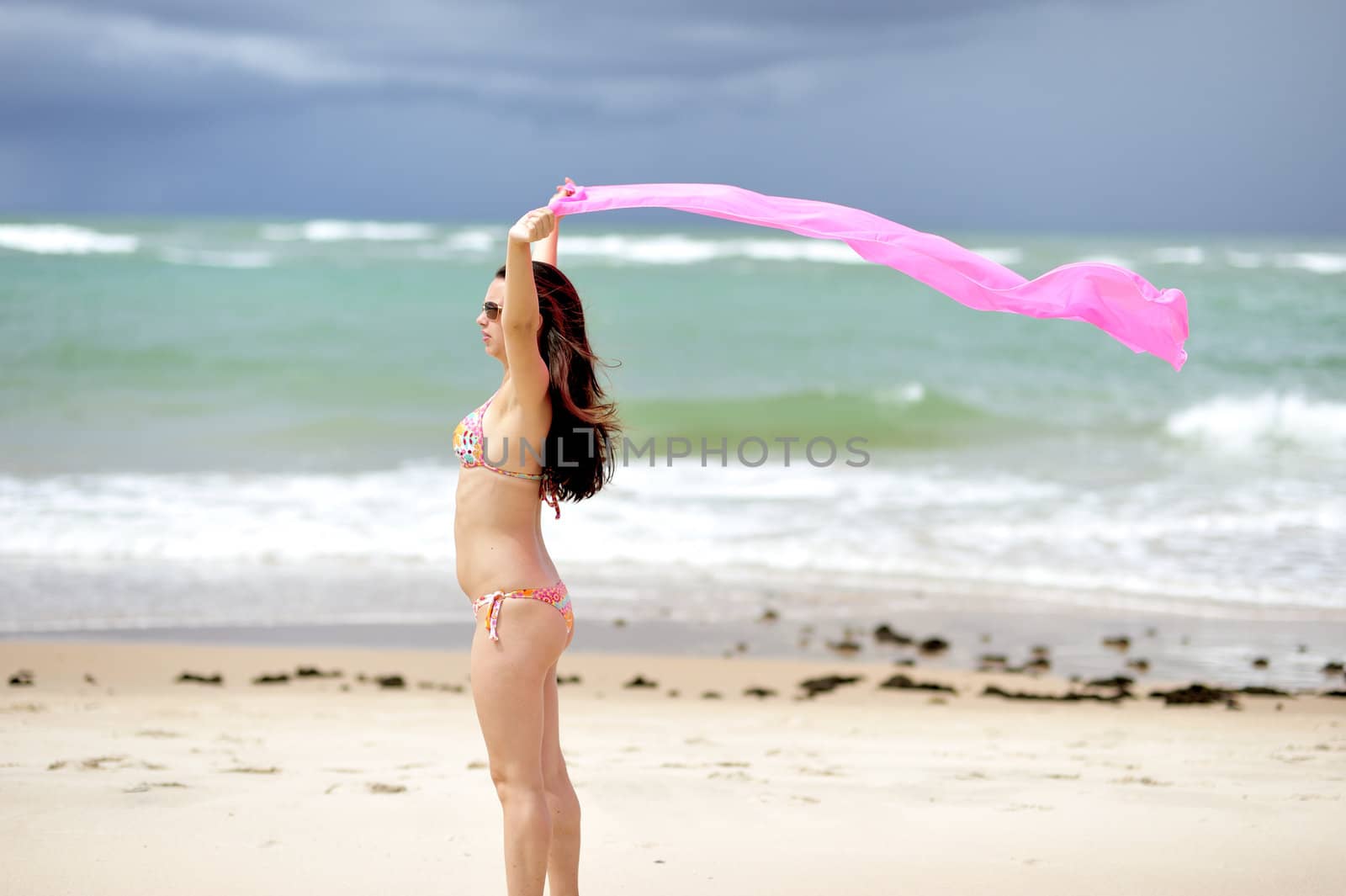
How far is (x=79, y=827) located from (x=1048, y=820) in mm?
A: 3348

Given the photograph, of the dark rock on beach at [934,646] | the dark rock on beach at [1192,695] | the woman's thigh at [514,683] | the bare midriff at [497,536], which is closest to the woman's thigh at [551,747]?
the woman's thigh at [514,683]

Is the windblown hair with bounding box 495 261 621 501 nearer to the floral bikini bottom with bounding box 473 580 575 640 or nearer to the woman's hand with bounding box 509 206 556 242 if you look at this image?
the woman's hand with bounding box 509 206 556 242

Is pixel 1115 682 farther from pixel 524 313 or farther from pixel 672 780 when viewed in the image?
pixel 524 313

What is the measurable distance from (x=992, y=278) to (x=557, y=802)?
77.7 inches

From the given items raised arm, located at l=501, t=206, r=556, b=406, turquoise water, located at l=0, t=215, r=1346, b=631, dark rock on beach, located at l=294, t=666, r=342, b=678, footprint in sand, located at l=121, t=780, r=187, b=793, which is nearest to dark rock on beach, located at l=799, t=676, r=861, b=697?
turquoise water, located at l=0, t=215, r=1346, b=631

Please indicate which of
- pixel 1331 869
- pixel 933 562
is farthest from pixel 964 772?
pixel 933 562

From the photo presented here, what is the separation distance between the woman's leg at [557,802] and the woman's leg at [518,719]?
0.15 metres

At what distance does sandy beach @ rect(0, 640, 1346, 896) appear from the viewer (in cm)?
401

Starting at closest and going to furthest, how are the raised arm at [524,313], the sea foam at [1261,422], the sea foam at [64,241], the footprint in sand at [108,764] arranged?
1. the raised arm at [524,313]
2. the footprint in sand at [108,764]
3. the sea foam at [1261,422]
4. the sea foam at [64,241]

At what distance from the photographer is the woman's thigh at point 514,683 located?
3.03 metres

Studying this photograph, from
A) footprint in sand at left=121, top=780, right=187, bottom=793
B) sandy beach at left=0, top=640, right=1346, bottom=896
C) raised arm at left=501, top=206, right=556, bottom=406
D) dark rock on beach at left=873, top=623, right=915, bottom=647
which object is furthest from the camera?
Answer: dark rock on beach at left=873, top=623, right=915, bottom=647

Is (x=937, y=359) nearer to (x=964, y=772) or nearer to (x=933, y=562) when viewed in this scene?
(x=933, y=562)

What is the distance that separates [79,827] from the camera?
418cm

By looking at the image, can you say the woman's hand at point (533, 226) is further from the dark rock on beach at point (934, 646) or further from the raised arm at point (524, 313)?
the dark rock on beach at point (934, 646)
